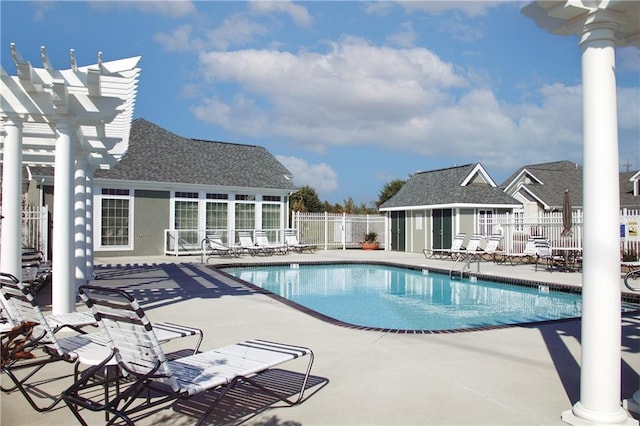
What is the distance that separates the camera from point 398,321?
9039 mm

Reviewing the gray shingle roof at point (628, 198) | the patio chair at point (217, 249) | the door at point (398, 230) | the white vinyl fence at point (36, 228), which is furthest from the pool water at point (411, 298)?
the gray shingle roof at point (628, 198)

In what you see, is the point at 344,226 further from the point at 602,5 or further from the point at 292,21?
the point at 602,5

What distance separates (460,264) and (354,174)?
18.6m

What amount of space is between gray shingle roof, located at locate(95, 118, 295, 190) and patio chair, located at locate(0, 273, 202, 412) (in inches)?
625

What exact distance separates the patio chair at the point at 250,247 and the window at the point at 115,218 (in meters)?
4.48

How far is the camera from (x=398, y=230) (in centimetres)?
2534

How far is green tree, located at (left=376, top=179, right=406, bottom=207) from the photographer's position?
4438 centimetres

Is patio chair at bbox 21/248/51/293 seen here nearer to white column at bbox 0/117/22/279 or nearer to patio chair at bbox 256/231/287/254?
white column at bbox 0/117/22/279

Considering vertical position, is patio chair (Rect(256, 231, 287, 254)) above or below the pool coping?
above

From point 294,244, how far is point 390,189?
78.8 feet

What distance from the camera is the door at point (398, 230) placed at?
25.0m

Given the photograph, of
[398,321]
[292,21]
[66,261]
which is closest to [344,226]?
[292,21]

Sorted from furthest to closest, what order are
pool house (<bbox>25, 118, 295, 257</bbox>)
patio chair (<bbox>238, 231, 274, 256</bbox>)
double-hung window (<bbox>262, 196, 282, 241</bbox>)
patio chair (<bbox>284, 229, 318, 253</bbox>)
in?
double-hung window (<bbox>262, 196, 282, 241</bbox>)
patio chair (<bbox>284, 229, 318, 253</bbox>)
patio chair (<bbox>238, 231, 274, 256</bbox>)
pool house (<bbox>25, 118, 295, 257</bbox>)

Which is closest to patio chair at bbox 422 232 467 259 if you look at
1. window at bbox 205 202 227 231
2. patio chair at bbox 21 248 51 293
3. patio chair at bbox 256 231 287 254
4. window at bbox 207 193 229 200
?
patio chair at bbox 256 231 287 254
